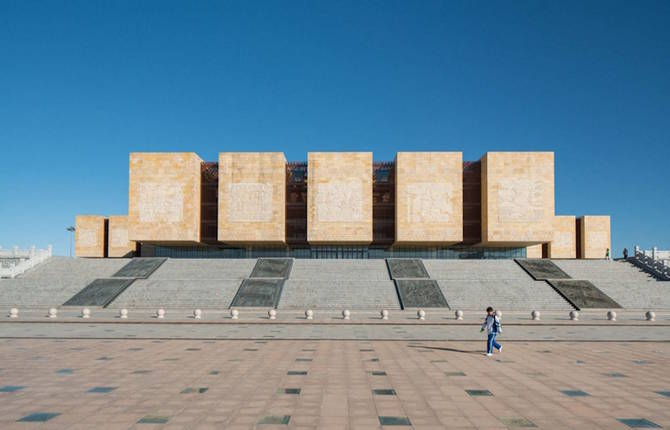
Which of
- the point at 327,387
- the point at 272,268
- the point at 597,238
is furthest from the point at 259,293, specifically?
the point at 597,238

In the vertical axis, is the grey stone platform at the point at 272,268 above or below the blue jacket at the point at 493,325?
below

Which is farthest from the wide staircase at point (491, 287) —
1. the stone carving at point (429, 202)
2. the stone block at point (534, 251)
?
the stone block at point (534, 251)

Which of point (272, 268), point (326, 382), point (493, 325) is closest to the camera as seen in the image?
point (326, 382)

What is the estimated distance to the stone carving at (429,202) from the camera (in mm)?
50969

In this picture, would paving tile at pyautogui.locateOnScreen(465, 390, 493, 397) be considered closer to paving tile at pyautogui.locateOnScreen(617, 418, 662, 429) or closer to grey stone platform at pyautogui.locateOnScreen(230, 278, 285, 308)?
paving tile at pyautogui.locateOnScreen(617, 418, 662, 429)

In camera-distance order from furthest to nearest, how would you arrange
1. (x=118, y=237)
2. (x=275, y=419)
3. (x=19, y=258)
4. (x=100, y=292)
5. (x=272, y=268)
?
1. (x=118, y=237)
2. (x=19, y=258)
3. (x=272, y=268)
4. (x=100, y=292)
5. (x=275, y=419)

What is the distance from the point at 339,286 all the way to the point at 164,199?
89.9 ft

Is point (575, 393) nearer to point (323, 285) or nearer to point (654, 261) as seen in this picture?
point (323, 285)

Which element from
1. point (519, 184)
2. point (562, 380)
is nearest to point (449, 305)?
point (562, 380)

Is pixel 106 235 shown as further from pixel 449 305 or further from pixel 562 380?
pixel 562 380

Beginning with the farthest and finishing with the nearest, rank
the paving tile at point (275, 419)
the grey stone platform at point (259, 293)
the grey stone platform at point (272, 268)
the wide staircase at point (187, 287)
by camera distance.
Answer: the grey stone platform at point (272, 268), the wide staircase at point (187, 287), the grey stone platform at point (259, 293), the paving tile at point (275, 419)

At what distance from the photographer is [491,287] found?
116ft

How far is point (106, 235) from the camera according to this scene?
63.7 meters

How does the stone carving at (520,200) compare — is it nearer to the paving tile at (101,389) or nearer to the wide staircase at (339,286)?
the wide staircase at (339,286)
